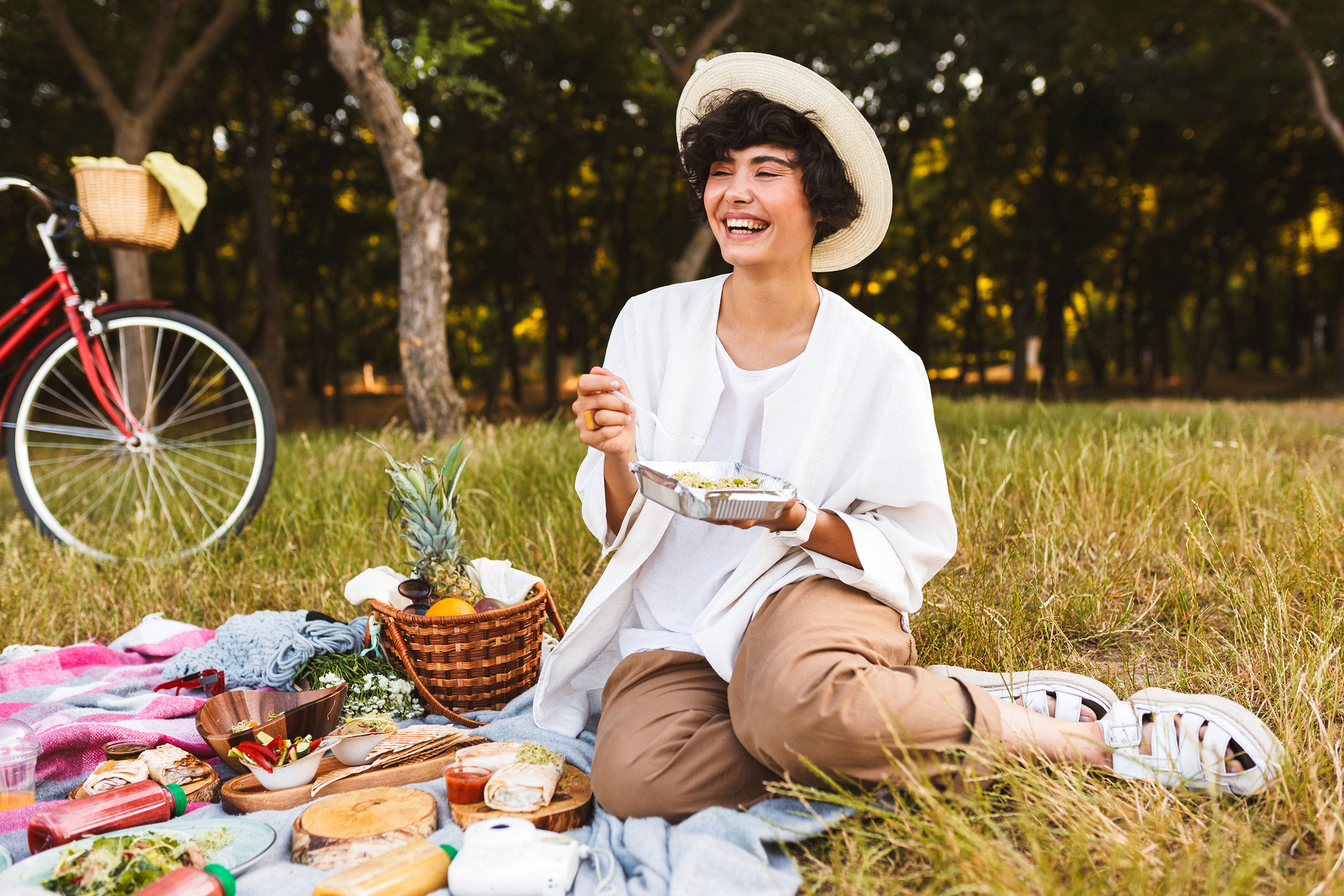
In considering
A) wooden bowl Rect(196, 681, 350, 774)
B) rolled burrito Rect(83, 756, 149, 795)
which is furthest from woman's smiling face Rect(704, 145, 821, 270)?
rolled burrito Rect(83, 756, 149, 795)

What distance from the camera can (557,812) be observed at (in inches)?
82.0

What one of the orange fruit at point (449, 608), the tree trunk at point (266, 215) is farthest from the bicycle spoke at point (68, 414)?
the tree trunk at point (266, 215)

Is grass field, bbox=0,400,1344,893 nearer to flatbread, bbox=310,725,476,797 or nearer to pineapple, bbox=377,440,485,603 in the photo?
pineapple, bbox=377,440,485,603

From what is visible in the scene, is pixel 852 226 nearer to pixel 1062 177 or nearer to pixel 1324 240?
pixel 1062 177

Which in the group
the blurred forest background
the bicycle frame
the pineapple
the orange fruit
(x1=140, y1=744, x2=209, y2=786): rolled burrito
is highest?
the blurred forest background

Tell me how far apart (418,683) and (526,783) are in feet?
2.41

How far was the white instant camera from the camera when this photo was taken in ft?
5.81

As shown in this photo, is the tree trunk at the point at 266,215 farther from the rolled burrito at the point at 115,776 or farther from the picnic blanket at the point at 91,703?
the rolled burrito at the point at 115,776

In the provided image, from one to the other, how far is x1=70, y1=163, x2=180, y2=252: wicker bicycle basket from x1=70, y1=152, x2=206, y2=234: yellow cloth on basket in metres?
0.04

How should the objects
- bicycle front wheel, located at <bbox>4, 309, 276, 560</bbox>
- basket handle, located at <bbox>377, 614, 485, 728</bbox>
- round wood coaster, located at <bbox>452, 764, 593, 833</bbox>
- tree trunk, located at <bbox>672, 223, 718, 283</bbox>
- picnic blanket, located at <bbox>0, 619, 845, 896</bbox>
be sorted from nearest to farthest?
picnic blanket, located at <bbox>0, 619, 845, 896</bbox>, round wood coaster, located at <bbox>452, 764, 593, 833</bbox>, basket handle, located at <bbox>377, 614, 485, 728</bbox>, bicycle front wheel, located at <bbox>4, 309, 276, 560</bbox>, tree trunk, located at <bbox>672, 223, 718, 283</bbox>

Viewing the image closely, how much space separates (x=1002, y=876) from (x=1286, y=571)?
2.27 m

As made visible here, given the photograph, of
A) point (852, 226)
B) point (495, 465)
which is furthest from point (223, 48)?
point (852, 226)

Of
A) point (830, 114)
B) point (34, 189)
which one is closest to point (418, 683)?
point (830, 114)

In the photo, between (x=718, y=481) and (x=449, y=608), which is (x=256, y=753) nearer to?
(x=449, y=608)
